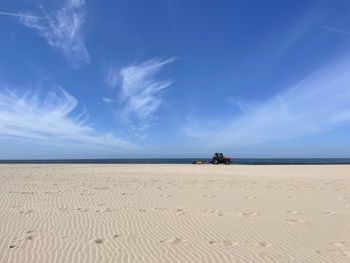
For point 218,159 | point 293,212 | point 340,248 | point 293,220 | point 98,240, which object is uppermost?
point 218,159

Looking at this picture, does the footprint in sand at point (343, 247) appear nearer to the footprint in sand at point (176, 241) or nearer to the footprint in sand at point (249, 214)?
the footprint in sand at point (249, 214)

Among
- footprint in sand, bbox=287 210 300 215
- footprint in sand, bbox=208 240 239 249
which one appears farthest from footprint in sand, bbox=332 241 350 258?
footprint in sand, bbox=287 210 300 215

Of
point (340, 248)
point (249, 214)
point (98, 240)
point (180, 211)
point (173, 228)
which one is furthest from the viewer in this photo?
point (180, 211)

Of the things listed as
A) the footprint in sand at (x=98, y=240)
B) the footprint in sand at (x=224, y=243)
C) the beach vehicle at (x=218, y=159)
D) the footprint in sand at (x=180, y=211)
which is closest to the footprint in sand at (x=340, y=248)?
the footprint in sand at (x=224, y=243)

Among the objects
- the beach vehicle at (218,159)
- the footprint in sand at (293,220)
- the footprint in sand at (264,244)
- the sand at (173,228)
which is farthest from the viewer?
Answer: the beach vehicle at (218,159)

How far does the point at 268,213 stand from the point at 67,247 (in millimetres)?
5512

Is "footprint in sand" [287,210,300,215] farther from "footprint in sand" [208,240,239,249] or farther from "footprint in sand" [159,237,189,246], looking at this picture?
"footprint in sand" [159,237,189,246]

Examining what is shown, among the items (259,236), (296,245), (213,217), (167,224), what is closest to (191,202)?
(213,217)

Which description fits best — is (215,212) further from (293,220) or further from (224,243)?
(224,243)

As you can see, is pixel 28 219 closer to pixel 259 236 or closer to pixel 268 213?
pixel 259 236

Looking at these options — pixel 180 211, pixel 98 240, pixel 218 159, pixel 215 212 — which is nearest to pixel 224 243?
pixel 98 240

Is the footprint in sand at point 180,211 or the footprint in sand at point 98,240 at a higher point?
the footprint in sand at point 180,211

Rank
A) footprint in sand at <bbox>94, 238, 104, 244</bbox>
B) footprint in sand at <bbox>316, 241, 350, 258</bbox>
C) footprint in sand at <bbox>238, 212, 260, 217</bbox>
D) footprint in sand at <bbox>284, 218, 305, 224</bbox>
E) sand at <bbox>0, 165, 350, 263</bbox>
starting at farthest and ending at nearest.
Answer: footprint in sand at <bbox>238, 212, 260, 217</bbox> → footprint in sand at <bbox>284, 218, 305, 224</bbox> → footprint in sand at <bbox>94, 238, 104, 244</bbox> → footprint in sand at <bbox>316, 241, 350, 258</bbox> → sand at <bbox>0, 165, 350, 263</bbox>

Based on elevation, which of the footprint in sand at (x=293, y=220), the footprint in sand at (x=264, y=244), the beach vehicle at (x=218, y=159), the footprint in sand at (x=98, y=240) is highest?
the beach vehicle at (x=218, y=159)
